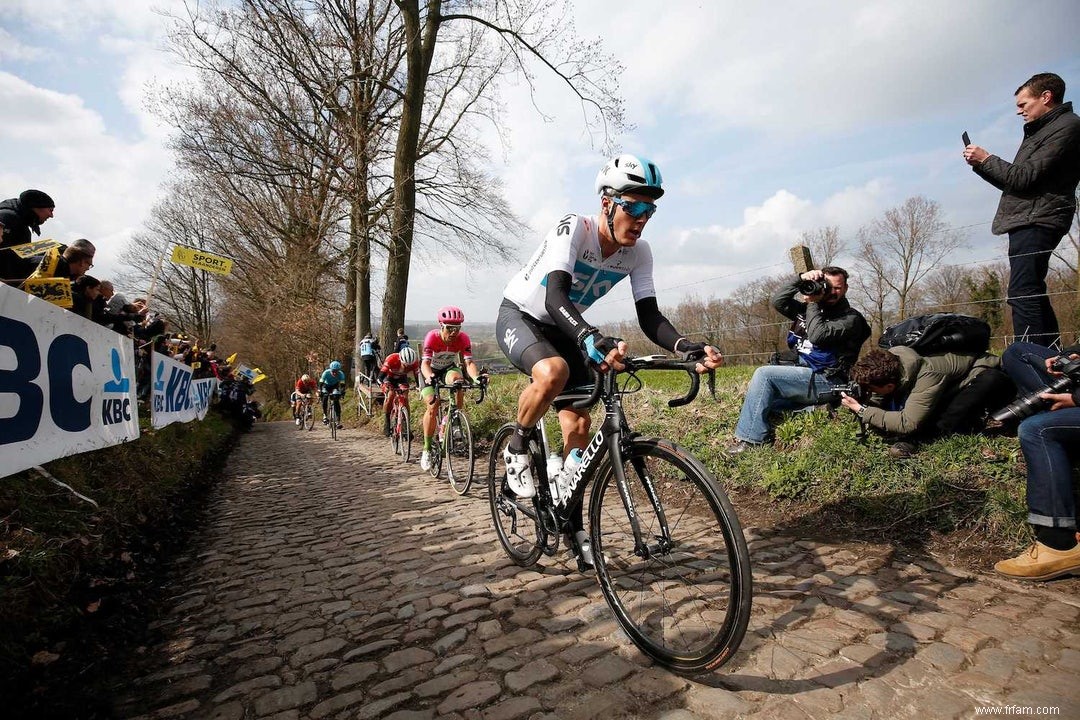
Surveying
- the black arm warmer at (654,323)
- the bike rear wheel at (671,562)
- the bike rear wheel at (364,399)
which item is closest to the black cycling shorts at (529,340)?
the black arm warmer at (654,323)

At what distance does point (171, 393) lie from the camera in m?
7.91

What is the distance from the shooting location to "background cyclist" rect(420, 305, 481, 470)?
6.71 metres

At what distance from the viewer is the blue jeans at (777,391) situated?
4.74m

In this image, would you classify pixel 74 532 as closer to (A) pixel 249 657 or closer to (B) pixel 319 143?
(A) pixel 249 657

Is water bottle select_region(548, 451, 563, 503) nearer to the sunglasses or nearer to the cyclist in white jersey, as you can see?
the cyclist in white jersey

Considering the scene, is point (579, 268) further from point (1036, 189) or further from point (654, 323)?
point (1036, 189)

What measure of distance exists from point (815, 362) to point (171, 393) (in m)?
8.73

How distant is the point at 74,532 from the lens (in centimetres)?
312

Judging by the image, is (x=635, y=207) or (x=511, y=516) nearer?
(x=635, y=207)

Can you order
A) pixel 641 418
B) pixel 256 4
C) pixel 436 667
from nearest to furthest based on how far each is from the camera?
pixel 436 667 < pixel 641 418 < pixel 256 4

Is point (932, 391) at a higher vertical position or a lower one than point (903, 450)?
higher

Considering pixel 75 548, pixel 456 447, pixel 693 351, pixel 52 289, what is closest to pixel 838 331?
pixel 693 351

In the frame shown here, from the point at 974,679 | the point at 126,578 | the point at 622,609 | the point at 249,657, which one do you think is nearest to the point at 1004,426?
the point at 974,679

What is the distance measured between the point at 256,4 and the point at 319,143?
3.48m
